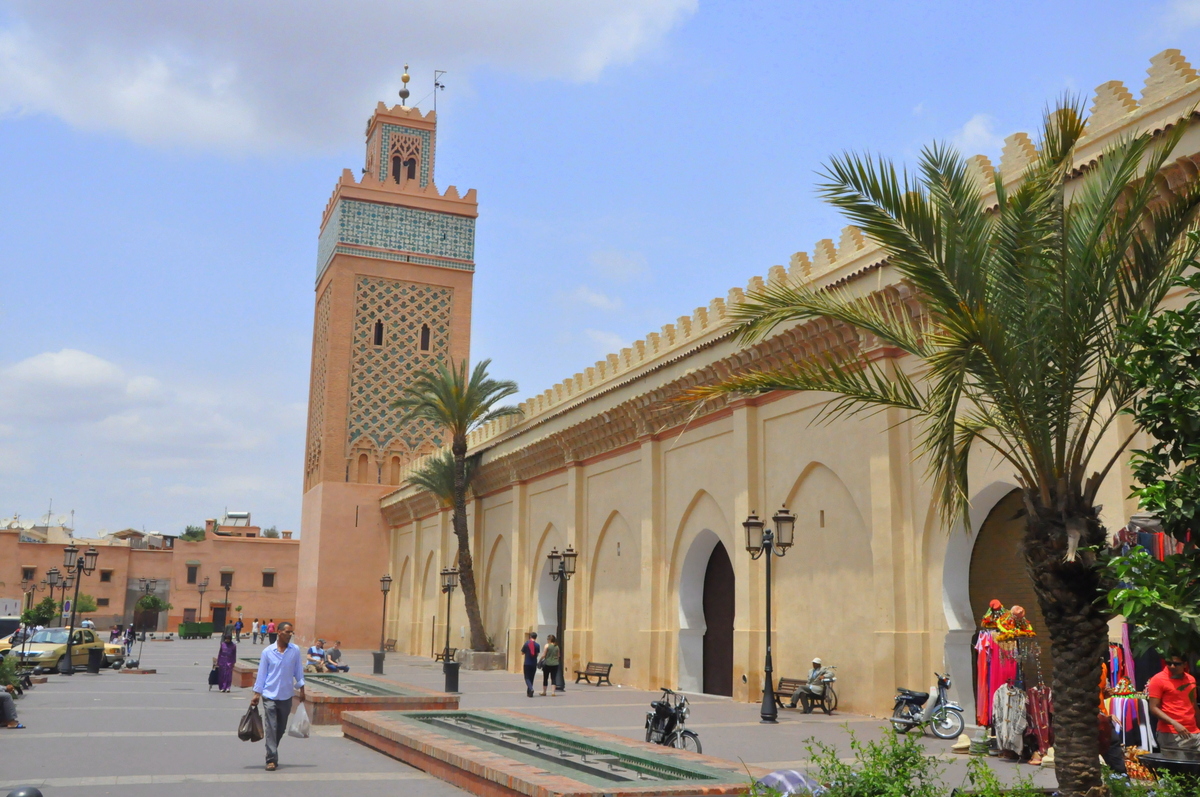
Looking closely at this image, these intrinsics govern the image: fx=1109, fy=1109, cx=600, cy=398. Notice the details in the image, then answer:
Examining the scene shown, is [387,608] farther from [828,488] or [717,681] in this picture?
[828,488]

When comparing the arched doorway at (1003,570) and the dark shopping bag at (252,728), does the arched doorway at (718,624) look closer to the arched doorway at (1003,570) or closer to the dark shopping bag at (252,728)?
the arched doorway at (1003,570)

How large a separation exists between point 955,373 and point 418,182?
33.5 meters

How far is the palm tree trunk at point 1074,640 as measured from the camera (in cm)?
598

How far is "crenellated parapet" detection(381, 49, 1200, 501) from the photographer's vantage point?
1053cm

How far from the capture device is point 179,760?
9.27m

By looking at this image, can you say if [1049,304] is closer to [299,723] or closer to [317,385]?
[299,723]

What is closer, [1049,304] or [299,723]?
[1049,304]

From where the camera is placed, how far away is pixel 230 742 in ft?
35.6

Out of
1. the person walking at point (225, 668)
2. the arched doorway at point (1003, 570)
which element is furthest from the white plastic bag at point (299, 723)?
the person walking at point (225, 668)

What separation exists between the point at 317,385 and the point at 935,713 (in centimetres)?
2944

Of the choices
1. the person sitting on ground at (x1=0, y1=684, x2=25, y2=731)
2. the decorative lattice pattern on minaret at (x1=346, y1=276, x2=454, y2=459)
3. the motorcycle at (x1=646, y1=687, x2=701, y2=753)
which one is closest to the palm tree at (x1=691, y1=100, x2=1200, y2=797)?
the motorcycle at (x1=646, y1=687, x2=701, y2=753)

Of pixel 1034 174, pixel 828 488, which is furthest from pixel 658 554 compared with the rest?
pixel 1034 174

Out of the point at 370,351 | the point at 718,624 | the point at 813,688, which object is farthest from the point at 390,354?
the point at 813,688

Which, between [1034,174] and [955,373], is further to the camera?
[1034,174]
